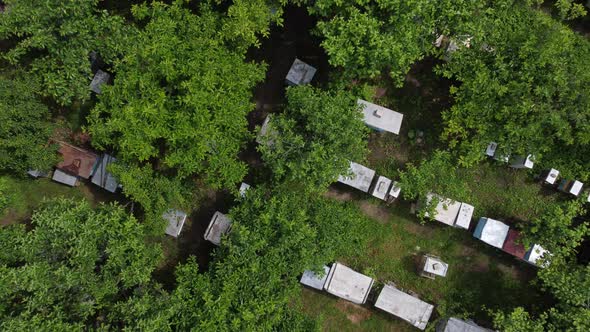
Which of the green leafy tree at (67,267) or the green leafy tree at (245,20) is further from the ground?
the green leafy tree at (245,20)

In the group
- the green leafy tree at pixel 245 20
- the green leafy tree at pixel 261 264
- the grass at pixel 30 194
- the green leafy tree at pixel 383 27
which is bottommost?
the grass at pixel 30 194

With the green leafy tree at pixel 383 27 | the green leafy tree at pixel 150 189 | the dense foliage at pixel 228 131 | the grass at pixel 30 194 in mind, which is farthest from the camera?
the grass at pixel 30 194

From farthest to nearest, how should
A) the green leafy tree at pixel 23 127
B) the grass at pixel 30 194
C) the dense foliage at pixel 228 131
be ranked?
the grass at pixel 30 194, the green leafy tree at pixel 23 127, the dense foliage at pixel 228 131

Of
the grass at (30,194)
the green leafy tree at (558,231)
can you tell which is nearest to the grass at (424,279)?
the green leafy tree at (558,231)

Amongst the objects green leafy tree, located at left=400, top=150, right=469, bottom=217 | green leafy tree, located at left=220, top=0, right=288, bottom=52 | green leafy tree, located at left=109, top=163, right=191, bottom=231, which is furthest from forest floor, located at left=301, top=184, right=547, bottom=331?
green leafy tree, located at left=220, top=0, right=288, bottom=52

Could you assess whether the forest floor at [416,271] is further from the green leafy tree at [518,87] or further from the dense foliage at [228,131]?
the green leafy tree at [518,87]

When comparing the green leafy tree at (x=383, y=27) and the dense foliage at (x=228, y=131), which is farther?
the green leafy tree at (x=383, y=27)

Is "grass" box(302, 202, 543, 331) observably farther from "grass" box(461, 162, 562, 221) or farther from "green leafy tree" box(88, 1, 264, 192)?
"green leafy tree" box(88, 1, 264, 192)

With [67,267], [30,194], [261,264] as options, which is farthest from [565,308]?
[30,194]
